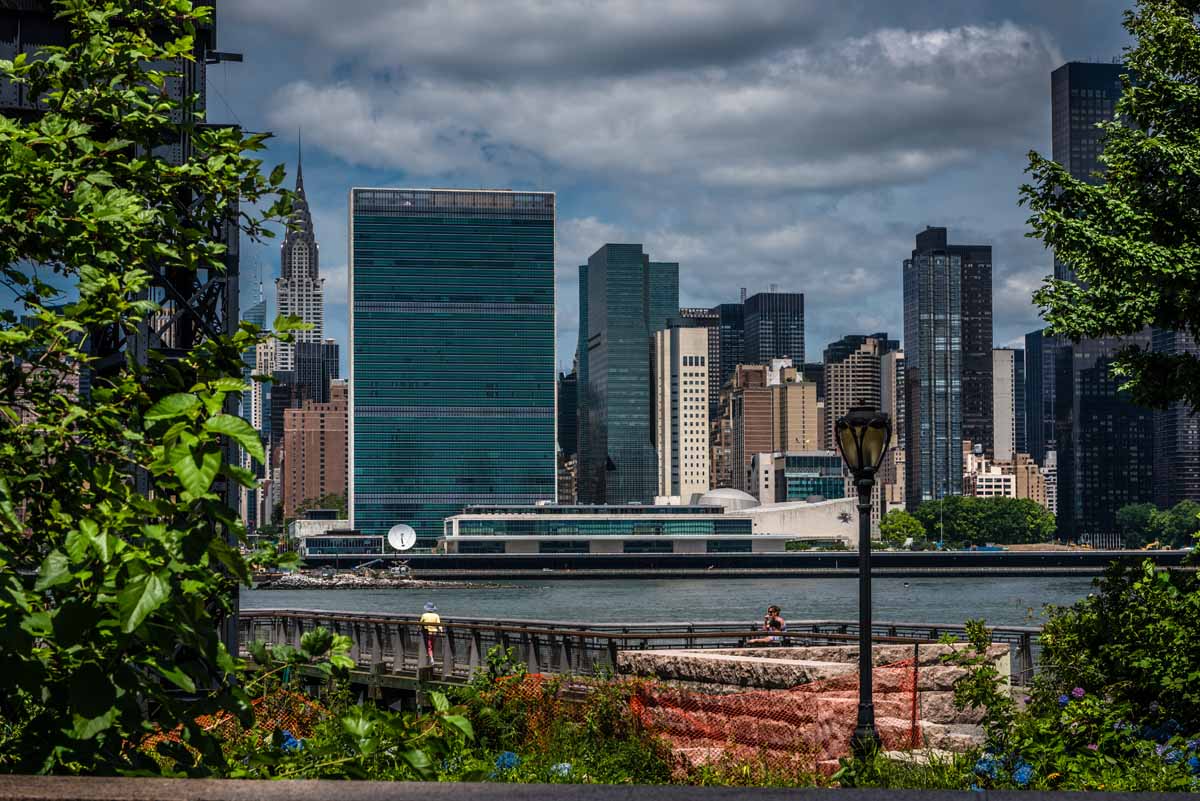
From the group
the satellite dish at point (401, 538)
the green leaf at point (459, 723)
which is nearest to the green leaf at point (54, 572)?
the green leaf at point (459, 723)

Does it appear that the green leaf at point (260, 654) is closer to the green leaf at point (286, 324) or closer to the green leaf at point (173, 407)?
the green leaf at point (286, 324)

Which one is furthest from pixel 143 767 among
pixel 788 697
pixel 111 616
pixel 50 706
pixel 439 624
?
pixel 439 624

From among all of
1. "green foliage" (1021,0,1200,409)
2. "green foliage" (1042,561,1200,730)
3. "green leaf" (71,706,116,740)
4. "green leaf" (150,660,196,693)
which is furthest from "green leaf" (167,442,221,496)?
"green foliage" (1021,0,1200,409)

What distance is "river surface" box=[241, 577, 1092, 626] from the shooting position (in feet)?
290

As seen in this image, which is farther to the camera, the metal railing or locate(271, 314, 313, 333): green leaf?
the metal railing

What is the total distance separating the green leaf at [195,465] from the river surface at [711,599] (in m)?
60.9

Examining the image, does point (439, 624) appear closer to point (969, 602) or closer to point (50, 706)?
point (50, 706)

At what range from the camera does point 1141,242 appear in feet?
56.5

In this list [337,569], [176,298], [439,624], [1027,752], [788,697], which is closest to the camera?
[1027,752]

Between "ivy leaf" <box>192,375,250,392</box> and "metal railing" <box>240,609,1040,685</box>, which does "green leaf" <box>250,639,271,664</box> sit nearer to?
"ivy leaf" <box>192,375,250,392</box>

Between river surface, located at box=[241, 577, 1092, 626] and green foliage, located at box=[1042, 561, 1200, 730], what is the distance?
50264 mm

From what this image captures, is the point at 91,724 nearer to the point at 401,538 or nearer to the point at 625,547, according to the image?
the point at 401,538

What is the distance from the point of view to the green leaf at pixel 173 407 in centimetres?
402

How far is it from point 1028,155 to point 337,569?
17915cm
